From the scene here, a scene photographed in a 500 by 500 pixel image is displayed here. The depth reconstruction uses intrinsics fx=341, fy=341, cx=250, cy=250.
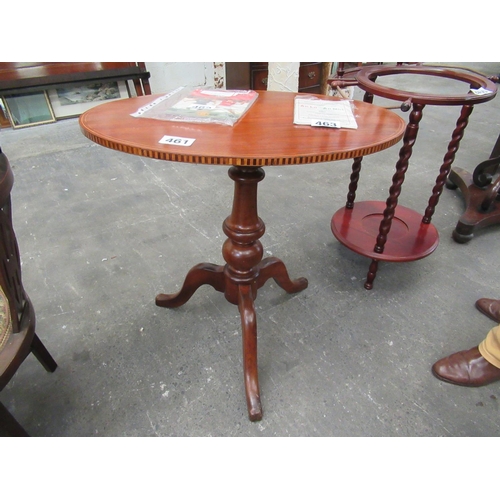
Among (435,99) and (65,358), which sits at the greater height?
(435,99)

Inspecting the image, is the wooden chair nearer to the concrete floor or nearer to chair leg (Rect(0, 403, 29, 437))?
chair leg (Rect(0, 403, 29, 437))

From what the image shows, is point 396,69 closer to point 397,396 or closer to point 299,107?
point 299,107

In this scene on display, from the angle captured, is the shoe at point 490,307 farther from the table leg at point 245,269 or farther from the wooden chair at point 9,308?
the wooden chair at point 9,308

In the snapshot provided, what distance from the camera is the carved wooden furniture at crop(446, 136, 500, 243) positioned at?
5.82 ft

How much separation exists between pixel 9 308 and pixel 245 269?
0.66 m

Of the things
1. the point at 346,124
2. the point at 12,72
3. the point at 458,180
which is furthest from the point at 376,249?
the point at 12,72

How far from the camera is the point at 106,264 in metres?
1.64

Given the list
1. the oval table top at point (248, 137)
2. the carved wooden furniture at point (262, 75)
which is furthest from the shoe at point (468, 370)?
the carved wooden furniture at point (262, 75)

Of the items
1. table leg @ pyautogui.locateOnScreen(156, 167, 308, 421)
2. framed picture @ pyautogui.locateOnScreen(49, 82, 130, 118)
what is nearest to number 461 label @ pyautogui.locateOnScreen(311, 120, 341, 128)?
table leg @ pyautogui.locateOnScreen(156, 167, 308, 421)

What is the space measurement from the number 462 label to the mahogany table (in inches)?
0.5

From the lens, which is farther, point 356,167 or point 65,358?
point 356,167

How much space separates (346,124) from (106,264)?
4.17 feet

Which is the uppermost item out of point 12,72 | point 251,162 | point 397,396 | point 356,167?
point 251,162

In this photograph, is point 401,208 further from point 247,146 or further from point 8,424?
point 8,424
